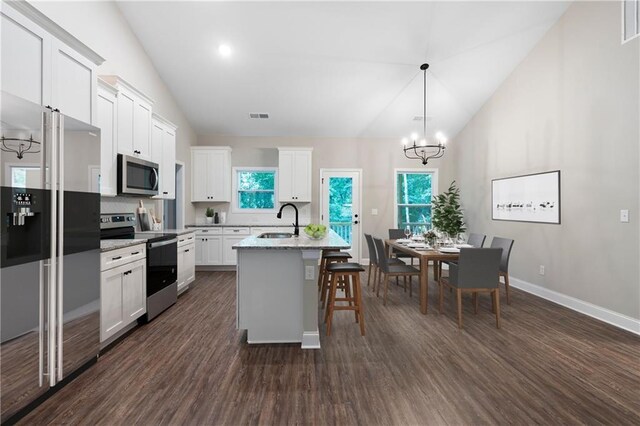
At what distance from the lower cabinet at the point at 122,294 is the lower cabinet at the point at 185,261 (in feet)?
3.33

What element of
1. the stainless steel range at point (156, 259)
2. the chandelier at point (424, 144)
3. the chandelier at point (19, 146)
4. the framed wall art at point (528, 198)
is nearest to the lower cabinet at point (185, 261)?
the stainless steel range at point (156, 259)

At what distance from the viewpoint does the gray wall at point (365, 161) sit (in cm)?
678

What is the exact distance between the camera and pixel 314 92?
18.1ft

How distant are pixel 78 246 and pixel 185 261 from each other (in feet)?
7.60

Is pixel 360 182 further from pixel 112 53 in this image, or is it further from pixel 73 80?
pixel 73 80

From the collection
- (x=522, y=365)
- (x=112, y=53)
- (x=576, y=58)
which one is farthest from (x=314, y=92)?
(x=522, y=365)

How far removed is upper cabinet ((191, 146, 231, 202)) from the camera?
636 cm

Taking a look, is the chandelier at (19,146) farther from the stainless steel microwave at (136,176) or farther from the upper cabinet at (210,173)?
the upper cabinet at (210,173)

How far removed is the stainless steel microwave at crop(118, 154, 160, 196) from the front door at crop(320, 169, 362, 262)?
11.6 ft

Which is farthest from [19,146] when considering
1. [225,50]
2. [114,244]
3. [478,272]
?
[478,272]

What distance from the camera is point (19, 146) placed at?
185cm

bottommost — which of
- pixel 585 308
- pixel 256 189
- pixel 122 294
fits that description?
pixel 585 308

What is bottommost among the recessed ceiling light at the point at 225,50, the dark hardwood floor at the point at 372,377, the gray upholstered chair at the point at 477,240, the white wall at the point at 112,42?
the dark hardwood floor at the point at 372,377

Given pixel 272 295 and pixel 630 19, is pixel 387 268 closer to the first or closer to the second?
pixel 272 295
